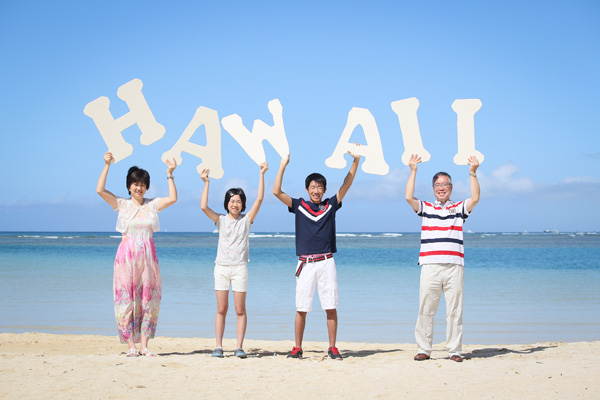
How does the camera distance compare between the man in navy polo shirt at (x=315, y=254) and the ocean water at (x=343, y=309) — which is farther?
the ocean water at (x=343, y=309)

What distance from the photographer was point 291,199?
223 inches

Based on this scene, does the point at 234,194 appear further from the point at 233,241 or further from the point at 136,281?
the point at 136,281

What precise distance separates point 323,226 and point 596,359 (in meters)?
3.02

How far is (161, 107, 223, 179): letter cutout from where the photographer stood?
5984 mm

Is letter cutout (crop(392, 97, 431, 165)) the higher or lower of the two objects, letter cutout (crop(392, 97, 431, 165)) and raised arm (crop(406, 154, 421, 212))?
the higher

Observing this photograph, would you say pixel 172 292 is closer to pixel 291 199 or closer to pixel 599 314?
pixel 291 199

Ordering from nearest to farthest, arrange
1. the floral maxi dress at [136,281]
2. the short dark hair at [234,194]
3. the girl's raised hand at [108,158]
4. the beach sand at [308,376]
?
the beach sand at [308,376] → the floral maxi dress at [136,281] → the girl's raised hand at [108,158] → the short dark hair at [234,194]

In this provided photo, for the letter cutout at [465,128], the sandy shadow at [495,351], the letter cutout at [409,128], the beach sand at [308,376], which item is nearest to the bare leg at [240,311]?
the beach sand at [308,376]

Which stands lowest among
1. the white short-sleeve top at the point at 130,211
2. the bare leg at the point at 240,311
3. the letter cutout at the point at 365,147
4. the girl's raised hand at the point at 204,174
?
the bare leg at the point at 240,311

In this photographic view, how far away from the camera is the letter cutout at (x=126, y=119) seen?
5.79 metres

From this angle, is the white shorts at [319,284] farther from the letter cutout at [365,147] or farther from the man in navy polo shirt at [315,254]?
the letter cutout at [365,147]

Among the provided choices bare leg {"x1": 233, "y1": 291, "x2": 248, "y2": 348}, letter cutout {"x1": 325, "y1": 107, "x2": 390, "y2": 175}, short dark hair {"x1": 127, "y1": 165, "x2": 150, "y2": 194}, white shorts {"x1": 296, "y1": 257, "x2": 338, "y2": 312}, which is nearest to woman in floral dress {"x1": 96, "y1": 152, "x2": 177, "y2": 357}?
short dark hair {"x1": 127, "y1": 165, "x2": 150, "y2": 194}

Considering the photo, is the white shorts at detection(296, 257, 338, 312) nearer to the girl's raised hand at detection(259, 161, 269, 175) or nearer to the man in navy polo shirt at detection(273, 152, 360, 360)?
the man in navy polo shirt at detection(273, 152, 360, 360)

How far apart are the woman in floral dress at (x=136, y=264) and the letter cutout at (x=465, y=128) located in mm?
3084
